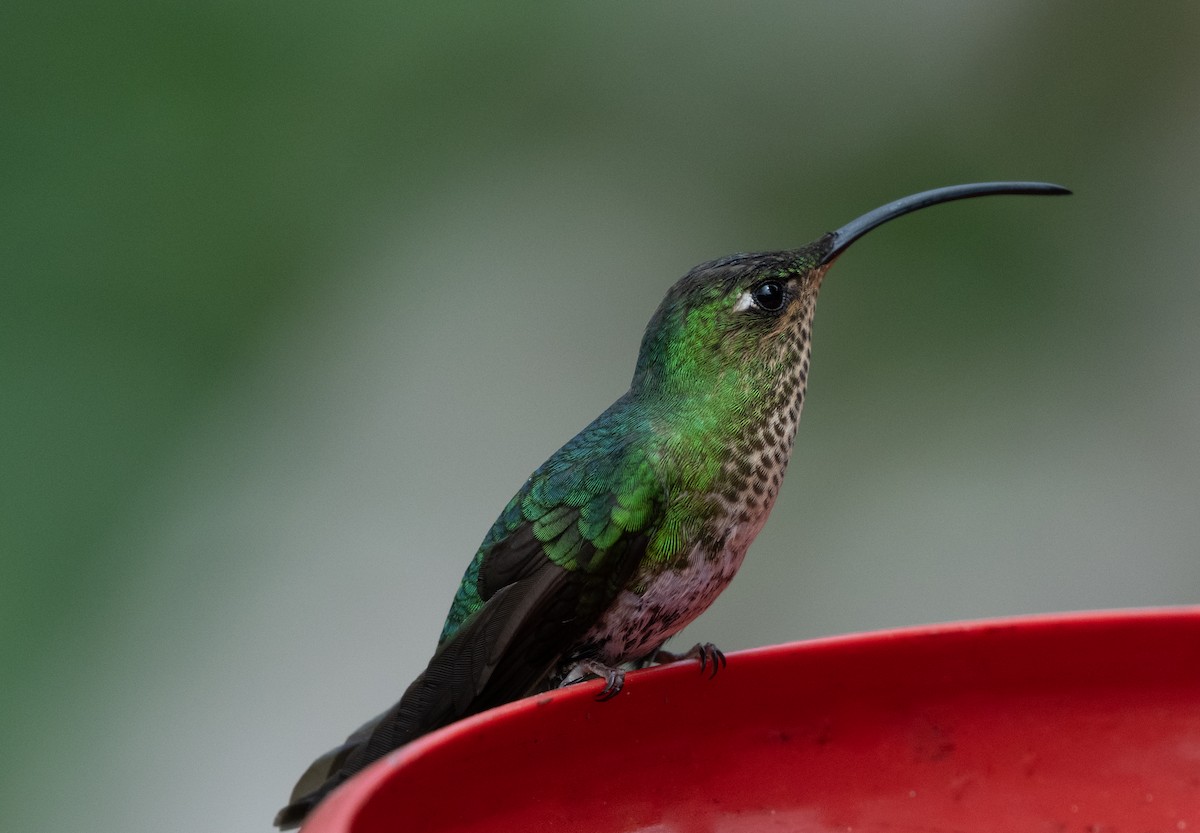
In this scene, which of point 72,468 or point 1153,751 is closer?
point 1153,751

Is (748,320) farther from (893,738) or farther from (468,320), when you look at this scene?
(468,320)

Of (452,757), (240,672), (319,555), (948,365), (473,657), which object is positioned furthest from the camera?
(948,365)

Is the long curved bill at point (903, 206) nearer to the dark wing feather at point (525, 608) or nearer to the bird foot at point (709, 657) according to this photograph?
the dark wing feather at point (525, 608)

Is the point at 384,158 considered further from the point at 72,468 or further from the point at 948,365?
the point at 948,365

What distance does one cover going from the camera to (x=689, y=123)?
4.94 m

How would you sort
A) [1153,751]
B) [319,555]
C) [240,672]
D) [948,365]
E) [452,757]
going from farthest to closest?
[948,365]
[319,555]
[240,672]
[1153,751]
[452,757]

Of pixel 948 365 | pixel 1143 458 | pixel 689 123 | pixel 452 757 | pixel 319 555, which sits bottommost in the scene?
pixel 1143 458

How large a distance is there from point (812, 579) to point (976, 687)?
10.4 ft

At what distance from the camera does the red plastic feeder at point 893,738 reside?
4.01 feet

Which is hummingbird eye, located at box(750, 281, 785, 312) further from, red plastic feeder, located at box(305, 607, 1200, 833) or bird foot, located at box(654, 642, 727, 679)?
red plastic feeder, located at box(305, 607, 1200, 833)

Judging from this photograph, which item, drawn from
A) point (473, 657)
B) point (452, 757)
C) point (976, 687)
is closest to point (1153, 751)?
point (976, 687)

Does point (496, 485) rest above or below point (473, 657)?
below

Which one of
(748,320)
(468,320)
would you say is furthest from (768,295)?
(468,320)

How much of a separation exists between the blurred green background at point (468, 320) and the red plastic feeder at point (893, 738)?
100 inches
